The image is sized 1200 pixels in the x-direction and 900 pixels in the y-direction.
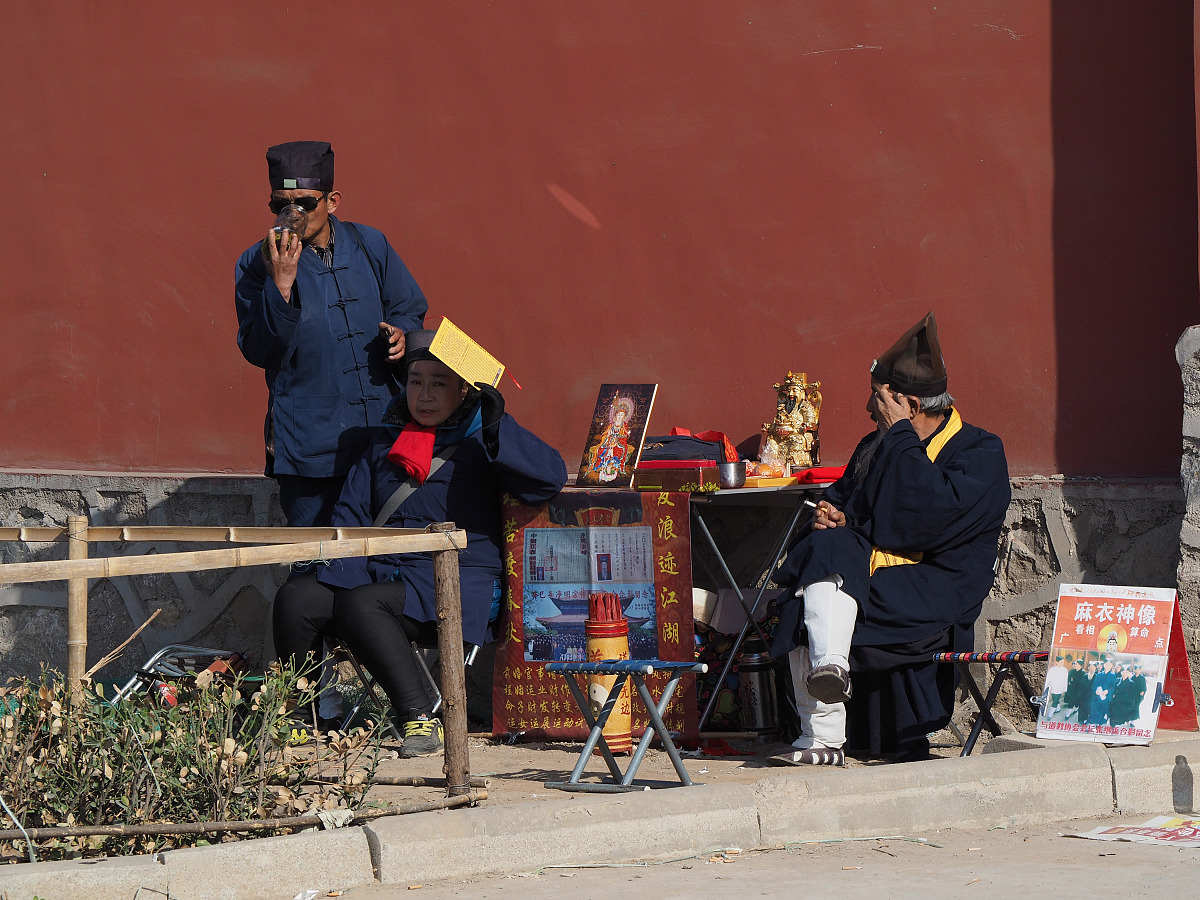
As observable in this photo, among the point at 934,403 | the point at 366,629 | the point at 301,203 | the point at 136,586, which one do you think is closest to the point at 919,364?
the point at 934,403

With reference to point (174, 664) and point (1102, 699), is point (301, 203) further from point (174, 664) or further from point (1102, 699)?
point (1102, 699)

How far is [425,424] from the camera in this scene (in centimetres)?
551

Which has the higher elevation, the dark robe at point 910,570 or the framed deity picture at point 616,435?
the framed deity picture at point 616,435

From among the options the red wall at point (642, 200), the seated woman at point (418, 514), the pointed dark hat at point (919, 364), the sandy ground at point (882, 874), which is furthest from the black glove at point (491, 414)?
the sandy ground at point (882, 874)

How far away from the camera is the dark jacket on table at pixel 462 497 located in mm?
5379

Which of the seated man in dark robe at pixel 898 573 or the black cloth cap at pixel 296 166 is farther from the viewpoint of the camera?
the black cloth cap at pixel 296 166

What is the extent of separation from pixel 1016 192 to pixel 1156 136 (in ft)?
1.75

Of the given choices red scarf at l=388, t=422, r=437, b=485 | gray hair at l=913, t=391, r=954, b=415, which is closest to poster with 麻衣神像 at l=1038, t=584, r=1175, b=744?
gray hair at l=913, t=391, r=954, b=415

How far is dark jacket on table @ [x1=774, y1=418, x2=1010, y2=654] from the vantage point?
4957 millimetres

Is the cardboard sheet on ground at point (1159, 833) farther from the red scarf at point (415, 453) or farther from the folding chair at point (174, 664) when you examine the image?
the folding chair at point (174, 664)

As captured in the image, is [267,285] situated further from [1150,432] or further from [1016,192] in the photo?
[1150,432]

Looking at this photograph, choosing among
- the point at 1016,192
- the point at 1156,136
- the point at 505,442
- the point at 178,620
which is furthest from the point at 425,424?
the point at 1156,136

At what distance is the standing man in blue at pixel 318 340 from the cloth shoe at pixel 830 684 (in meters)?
2.01

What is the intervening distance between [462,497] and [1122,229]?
8.77ft
